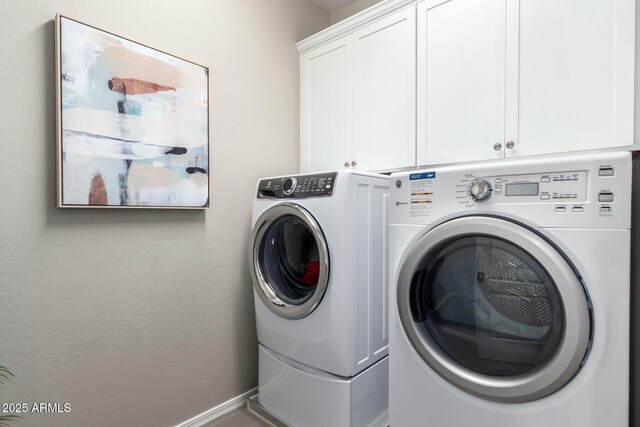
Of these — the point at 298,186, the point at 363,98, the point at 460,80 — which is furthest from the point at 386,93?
the point at 298,186

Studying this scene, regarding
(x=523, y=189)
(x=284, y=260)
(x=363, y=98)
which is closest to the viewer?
(x=523, y=189)

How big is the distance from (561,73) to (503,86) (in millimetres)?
200

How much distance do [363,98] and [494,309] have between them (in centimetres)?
132

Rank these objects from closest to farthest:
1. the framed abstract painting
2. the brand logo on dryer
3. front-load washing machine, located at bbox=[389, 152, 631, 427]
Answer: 1. front-load washing machine, located at bbox=[389, 152, 631, 427]
2. the brand logo on dryer
3. the framed abstract painting

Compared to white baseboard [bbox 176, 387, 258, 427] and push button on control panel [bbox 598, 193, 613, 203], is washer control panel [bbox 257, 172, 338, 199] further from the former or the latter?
white baseboard [bbox 176, 387, 258, 427]

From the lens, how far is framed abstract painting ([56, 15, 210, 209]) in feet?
4.09

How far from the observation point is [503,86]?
1398 millimetres

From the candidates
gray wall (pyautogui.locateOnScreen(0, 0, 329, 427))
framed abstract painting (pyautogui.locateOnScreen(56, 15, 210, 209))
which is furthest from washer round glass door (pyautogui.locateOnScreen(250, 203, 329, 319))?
framed abstract painting (pyautogui.locateOnScreen(56, 15, 210, 209))

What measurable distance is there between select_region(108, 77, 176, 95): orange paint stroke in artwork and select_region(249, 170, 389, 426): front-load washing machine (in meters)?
0.65

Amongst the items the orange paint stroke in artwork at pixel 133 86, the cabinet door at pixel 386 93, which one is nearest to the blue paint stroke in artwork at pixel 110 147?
the orange paint stroke in artwork at pixel 133 86

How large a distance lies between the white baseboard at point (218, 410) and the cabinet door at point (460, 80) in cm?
165

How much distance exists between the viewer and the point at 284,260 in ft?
5.73

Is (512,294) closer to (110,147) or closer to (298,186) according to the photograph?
(298,186)

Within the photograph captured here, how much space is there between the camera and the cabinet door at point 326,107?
1.96m
